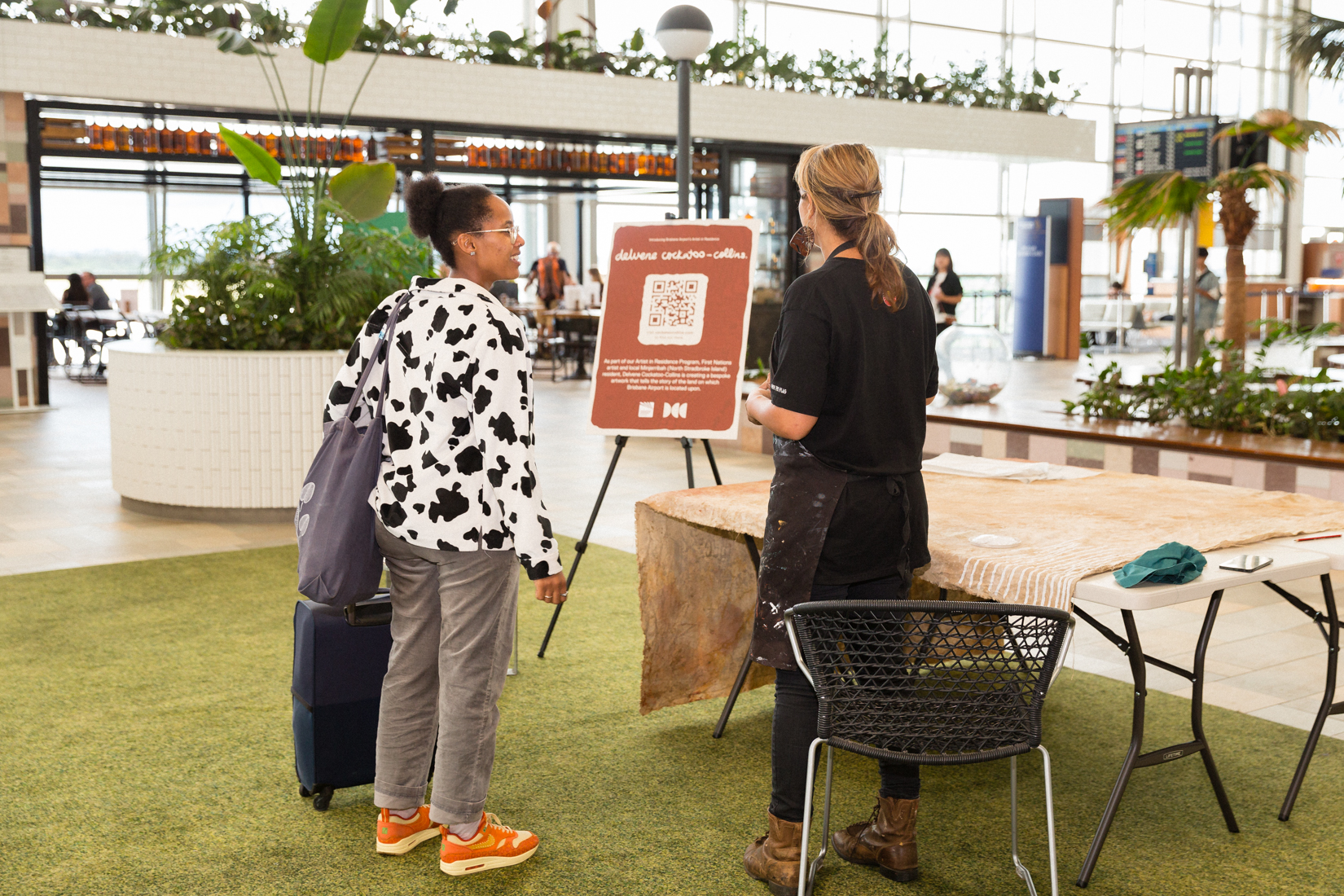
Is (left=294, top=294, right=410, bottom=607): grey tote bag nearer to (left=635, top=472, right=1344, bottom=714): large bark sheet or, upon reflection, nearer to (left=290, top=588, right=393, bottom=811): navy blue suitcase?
(left=290, top=588, right=393, bottom=811): navy blue suitcase

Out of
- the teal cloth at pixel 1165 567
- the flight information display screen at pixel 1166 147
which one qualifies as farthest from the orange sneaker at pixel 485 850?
the flight information display screen at pixel 1166 147

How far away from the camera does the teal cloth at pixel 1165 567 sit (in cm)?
226

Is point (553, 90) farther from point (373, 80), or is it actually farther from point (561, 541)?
point (561, 541)

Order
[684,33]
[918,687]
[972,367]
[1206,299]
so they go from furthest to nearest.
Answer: [1206,299]
[972,367]
[684,33]
[918,687]

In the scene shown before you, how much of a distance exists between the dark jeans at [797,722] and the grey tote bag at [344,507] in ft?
2.84

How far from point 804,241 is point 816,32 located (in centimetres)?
1642

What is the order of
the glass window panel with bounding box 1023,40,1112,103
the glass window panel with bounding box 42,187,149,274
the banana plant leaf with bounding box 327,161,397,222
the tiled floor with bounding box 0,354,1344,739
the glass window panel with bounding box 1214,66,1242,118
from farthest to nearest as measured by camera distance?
the glass window panel with bounding box 1214,66,1242,118
the glass window panel with bounding box 1023,40,1112,103
the glass window panel with bounding box 42,187,149,274
the banana plant leaf with bounding box 327,161,397,222
the tiled floor with bounding box 0,354,1344,739

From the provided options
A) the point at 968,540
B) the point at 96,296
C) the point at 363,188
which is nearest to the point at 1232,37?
the point at 96,296

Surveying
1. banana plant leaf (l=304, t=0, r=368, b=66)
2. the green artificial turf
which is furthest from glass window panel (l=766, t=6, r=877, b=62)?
the green artificial turf

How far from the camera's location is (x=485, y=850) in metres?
2.58

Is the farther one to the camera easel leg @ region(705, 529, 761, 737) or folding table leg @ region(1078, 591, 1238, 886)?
easel leg @ region(705, 529, 761, 737)

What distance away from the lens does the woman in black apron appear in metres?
2.29

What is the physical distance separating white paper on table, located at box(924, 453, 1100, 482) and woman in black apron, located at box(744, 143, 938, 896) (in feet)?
3.43

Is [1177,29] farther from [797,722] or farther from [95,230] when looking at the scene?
[797,722]
